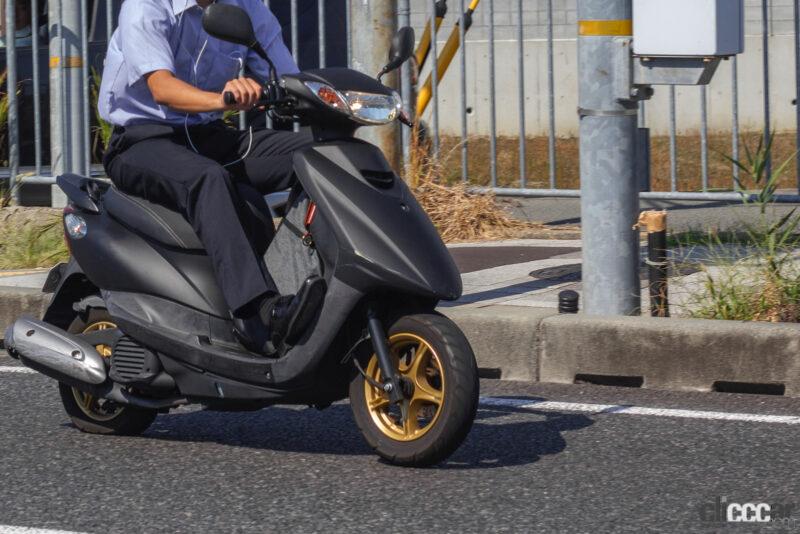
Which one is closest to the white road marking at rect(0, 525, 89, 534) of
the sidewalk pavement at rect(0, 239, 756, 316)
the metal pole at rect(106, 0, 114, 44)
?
the sidewalk pavement at rect(0, 239, 756, 316)

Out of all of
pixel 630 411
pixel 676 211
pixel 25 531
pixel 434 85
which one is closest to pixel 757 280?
pixel 630 411

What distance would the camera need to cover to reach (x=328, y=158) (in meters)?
4.76

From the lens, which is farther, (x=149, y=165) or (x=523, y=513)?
(x=149, y=165)

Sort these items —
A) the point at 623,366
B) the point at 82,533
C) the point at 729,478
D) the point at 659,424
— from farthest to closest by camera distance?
the point at 623,366 < the point at 659,424 < the point at 729,478 < the point at 82,533

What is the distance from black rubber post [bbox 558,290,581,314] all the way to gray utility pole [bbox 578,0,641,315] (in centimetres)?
13

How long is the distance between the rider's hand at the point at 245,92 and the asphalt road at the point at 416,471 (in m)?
1.07

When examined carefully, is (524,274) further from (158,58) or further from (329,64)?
(158,58)

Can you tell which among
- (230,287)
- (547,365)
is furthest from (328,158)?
(547,365)

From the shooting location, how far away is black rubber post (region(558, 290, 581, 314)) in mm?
6453

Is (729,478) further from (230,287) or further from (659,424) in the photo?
(230,287)

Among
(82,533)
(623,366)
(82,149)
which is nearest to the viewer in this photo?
(82,533)

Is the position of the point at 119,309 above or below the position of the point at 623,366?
above

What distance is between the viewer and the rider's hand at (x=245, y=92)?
4680 millimetres

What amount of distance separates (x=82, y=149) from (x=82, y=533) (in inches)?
250
